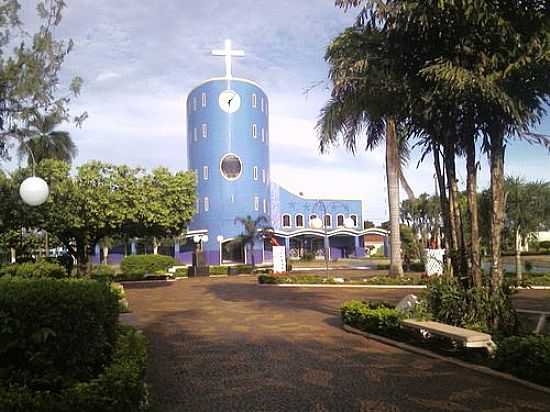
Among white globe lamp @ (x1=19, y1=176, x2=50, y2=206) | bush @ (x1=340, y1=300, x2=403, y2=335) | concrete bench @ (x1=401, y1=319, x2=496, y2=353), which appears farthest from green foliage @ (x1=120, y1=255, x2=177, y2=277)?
concrete bench @ (x1=401, y1=319, x2=496, y2=353)

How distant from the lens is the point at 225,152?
50250 millimetres

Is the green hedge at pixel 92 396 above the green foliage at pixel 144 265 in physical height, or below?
below

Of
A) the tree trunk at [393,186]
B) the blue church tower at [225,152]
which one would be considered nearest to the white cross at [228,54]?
the blue church tower at [225,152]

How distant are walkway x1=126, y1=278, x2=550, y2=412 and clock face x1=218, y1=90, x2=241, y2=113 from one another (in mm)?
Answer: 39134

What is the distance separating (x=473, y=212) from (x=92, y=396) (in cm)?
655

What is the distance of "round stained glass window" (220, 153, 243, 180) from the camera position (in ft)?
166

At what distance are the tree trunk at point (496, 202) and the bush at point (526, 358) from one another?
1.87 metres

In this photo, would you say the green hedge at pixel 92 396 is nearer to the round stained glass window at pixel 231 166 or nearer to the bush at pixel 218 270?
the bush at pixel 218 270

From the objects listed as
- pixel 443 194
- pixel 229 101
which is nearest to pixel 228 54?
pixel 229 101

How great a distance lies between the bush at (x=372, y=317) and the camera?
31.0ft

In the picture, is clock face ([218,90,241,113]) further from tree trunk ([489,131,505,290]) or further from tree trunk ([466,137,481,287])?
tree trunk ([489,131,505,290])

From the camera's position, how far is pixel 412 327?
28.6 ft

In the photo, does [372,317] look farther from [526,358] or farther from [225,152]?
[225,152]

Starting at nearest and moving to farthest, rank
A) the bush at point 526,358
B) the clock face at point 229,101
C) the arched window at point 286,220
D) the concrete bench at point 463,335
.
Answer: the bush at point 526,358
the concrete bench at point 463,335
the clock face at point 229,101
the arched window at point 286,220
